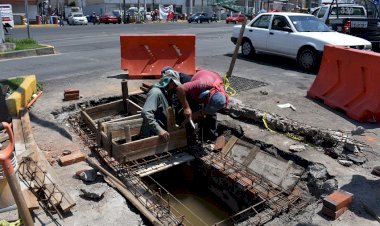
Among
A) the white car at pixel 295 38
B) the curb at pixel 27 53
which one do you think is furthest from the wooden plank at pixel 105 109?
the curb at pixel 27 53

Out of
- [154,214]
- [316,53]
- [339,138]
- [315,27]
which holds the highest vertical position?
[315,27]

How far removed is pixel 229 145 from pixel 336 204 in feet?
7.56

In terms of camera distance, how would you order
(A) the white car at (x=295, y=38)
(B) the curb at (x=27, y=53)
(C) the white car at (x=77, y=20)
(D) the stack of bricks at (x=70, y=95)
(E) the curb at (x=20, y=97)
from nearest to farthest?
1. (E) the curb at (x=20, y=97)
2. (D) the stack of bricks at (x=70, y=95)
3. (A) the white car at (x=295, y=38)
4. (B) the curb at (x=27, y=53)
5. (C) the white car at (x=77, y=20)

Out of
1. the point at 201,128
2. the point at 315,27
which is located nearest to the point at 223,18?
the point at 315,27

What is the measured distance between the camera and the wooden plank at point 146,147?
5.19 meters

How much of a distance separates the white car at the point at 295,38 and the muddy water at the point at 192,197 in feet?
20.9

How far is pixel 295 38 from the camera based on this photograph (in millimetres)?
11023

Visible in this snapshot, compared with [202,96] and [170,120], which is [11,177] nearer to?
[170,120]

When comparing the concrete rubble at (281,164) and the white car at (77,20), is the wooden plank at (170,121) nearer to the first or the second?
the concrete rubble at (281,164)

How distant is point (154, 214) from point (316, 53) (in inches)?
316

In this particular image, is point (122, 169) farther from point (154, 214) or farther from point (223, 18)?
point (223, 18)

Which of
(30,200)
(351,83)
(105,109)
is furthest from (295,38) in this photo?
(30,200)

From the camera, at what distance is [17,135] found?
5570mm

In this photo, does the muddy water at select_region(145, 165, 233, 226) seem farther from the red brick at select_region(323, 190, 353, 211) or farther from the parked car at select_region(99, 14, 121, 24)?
the parked car at select_region(99, 14, 121, 24)
